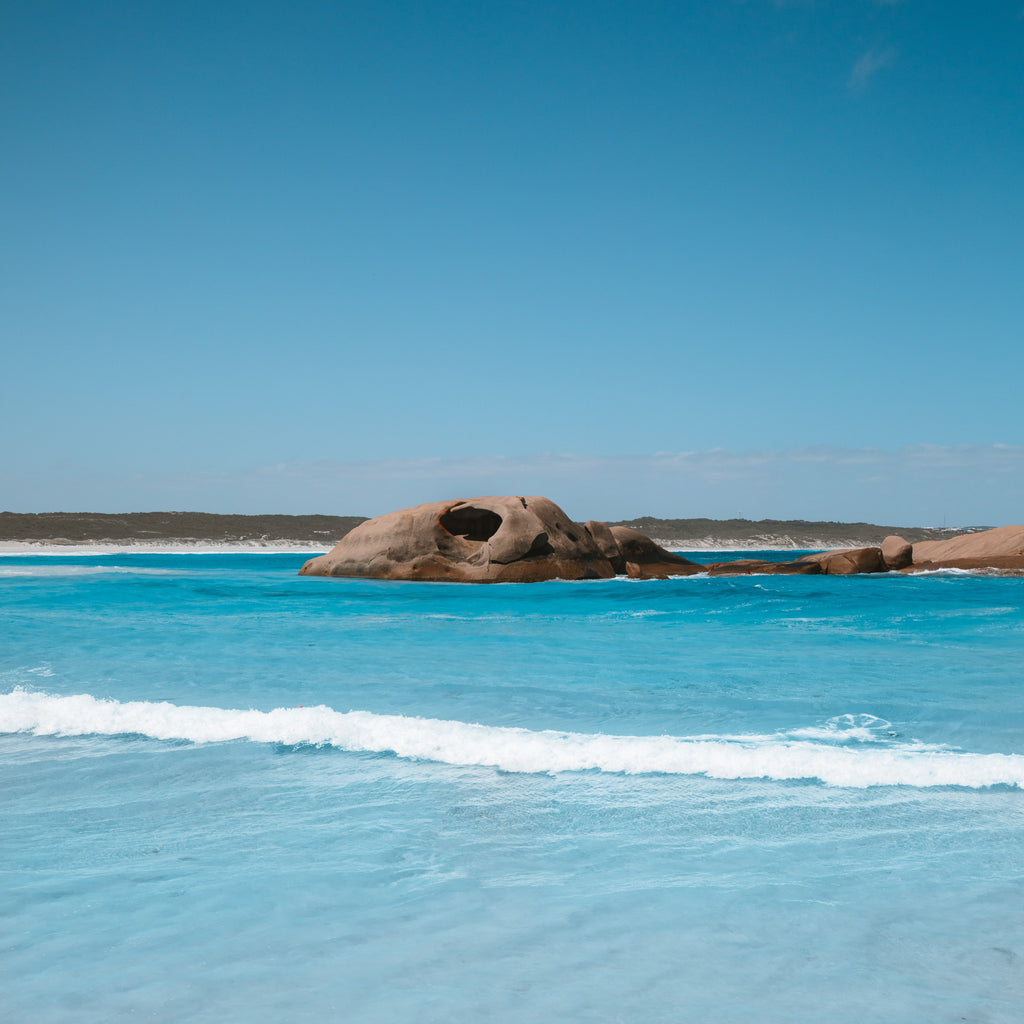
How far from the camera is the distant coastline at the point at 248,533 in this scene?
72125 millimetres

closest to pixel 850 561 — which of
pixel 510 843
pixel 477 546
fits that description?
pixel 477 546

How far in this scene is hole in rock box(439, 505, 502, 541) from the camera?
28.3 m

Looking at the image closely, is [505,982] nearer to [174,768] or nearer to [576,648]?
[174,768]

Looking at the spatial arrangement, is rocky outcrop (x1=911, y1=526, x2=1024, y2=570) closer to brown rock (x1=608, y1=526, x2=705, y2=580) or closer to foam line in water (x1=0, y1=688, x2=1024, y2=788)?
brown rock (x1=608, y1=526, x2=705, y2=580)

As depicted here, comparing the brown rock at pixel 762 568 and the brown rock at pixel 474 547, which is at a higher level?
the brown rock at pixel 474 547

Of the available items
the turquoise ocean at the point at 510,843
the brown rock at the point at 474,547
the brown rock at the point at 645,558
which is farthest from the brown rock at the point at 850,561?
the turquoise ocean at the point at 510,843

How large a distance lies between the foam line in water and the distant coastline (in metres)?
56.9

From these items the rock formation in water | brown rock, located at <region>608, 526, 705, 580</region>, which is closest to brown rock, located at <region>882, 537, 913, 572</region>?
the rock formation in water

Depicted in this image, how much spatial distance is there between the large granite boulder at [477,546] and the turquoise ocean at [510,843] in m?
15.4

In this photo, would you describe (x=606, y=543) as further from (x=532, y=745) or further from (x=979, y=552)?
(x=532, y=745)

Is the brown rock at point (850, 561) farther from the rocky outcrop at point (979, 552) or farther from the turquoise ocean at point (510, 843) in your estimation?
the turquoise ocean at point (510, 843)

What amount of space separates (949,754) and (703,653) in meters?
5.57

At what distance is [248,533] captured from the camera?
87062 mm

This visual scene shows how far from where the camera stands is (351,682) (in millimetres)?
8750
